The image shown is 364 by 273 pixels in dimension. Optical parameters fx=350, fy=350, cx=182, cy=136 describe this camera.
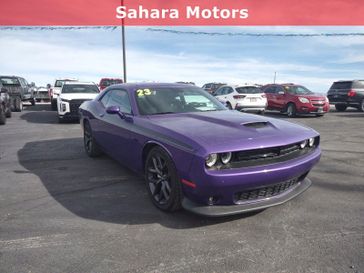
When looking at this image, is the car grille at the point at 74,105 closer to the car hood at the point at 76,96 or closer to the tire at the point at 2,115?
the car hood at the point at 76,96

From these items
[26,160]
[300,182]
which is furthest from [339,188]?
[26,160]

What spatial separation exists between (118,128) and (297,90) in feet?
43.6

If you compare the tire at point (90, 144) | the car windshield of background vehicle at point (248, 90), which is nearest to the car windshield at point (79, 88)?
the car windshield of background vehicle at point (248, 90)

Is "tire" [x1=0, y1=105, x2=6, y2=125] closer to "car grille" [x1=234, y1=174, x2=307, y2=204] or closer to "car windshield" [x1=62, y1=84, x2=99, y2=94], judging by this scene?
"car windshield" [x1=62, y1=84, x2=99, y2=94]

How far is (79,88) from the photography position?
14.3m

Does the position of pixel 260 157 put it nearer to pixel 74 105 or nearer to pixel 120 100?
pixel 120 100

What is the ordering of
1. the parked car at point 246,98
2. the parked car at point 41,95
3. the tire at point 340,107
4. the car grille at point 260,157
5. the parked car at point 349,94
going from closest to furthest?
the car grille at point 260,157, the parked car at point 246,98, the parked car at point 349,94, the tire at point 340,107, the parked car at point 41,95

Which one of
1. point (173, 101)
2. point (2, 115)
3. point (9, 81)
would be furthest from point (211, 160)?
point (9, 81)

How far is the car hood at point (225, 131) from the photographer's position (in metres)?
3.38

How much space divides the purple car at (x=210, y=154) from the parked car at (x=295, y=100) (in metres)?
11.7

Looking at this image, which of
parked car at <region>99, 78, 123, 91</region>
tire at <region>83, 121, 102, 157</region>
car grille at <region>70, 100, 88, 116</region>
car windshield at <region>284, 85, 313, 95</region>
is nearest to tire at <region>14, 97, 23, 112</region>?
parked car at <region>99, 78, 123, 91</region>

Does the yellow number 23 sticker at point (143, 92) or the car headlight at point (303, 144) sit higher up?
the yellow number 23 sticker at point (143, 92)

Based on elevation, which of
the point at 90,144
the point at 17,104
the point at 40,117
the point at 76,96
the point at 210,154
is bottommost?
the point at 40,117

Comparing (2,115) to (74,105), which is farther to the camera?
(74,105)
